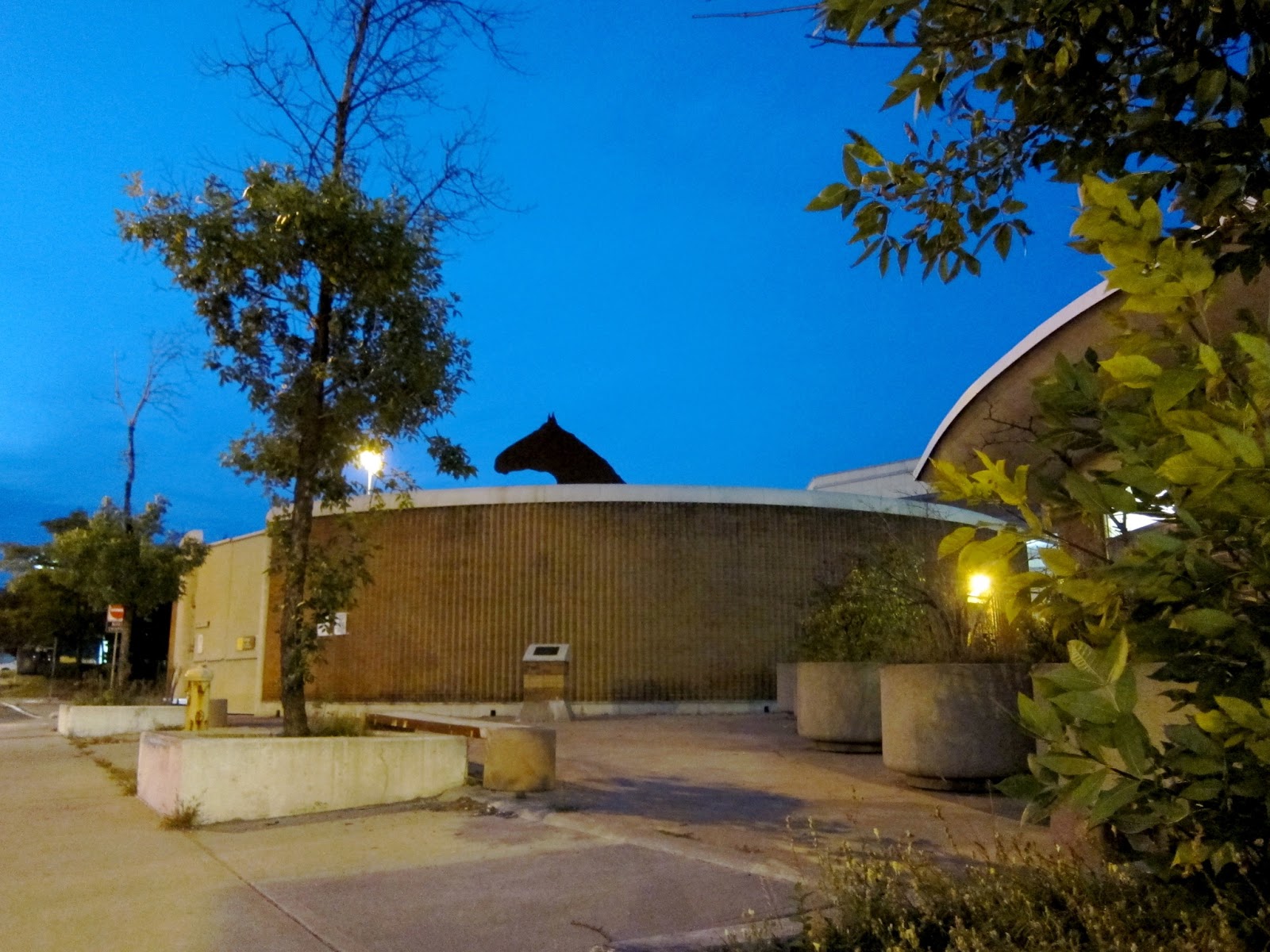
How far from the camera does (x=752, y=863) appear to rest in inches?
235

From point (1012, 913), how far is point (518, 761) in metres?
5.95

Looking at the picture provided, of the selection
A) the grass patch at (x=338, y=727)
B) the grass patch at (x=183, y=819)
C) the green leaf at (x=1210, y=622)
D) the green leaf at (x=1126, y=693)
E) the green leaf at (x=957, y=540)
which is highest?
the green leaf at (x=957, y=540)

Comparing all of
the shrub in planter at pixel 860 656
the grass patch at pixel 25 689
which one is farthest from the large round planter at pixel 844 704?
the grass patch at pixel 25 689

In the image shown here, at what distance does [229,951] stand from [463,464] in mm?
6366

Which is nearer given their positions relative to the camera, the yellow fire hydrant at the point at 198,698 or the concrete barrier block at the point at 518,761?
the concrete barrier block at the point at 518,761

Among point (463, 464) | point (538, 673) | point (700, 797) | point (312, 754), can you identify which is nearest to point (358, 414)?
point (463, 464)

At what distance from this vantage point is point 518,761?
895 centimetres

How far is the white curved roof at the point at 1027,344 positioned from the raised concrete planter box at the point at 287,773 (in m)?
5.02

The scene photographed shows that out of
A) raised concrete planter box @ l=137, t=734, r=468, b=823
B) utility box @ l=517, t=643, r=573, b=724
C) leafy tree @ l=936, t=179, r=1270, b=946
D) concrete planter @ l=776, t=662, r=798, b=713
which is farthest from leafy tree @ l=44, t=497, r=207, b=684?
leafy tree @ l=936, t=179, r=1270, b=946

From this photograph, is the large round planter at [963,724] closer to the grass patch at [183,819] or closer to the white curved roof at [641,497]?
the grass patch at [183,819]

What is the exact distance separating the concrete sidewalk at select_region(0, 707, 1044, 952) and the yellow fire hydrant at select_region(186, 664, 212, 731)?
5.35ft

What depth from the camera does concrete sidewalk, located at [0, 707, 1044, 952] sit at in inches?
193

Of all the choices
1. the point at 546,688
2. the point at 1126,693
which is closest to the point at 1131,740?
the point at 1126,693

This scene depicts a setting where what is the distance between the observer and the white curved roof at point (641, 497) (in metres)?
21.2
